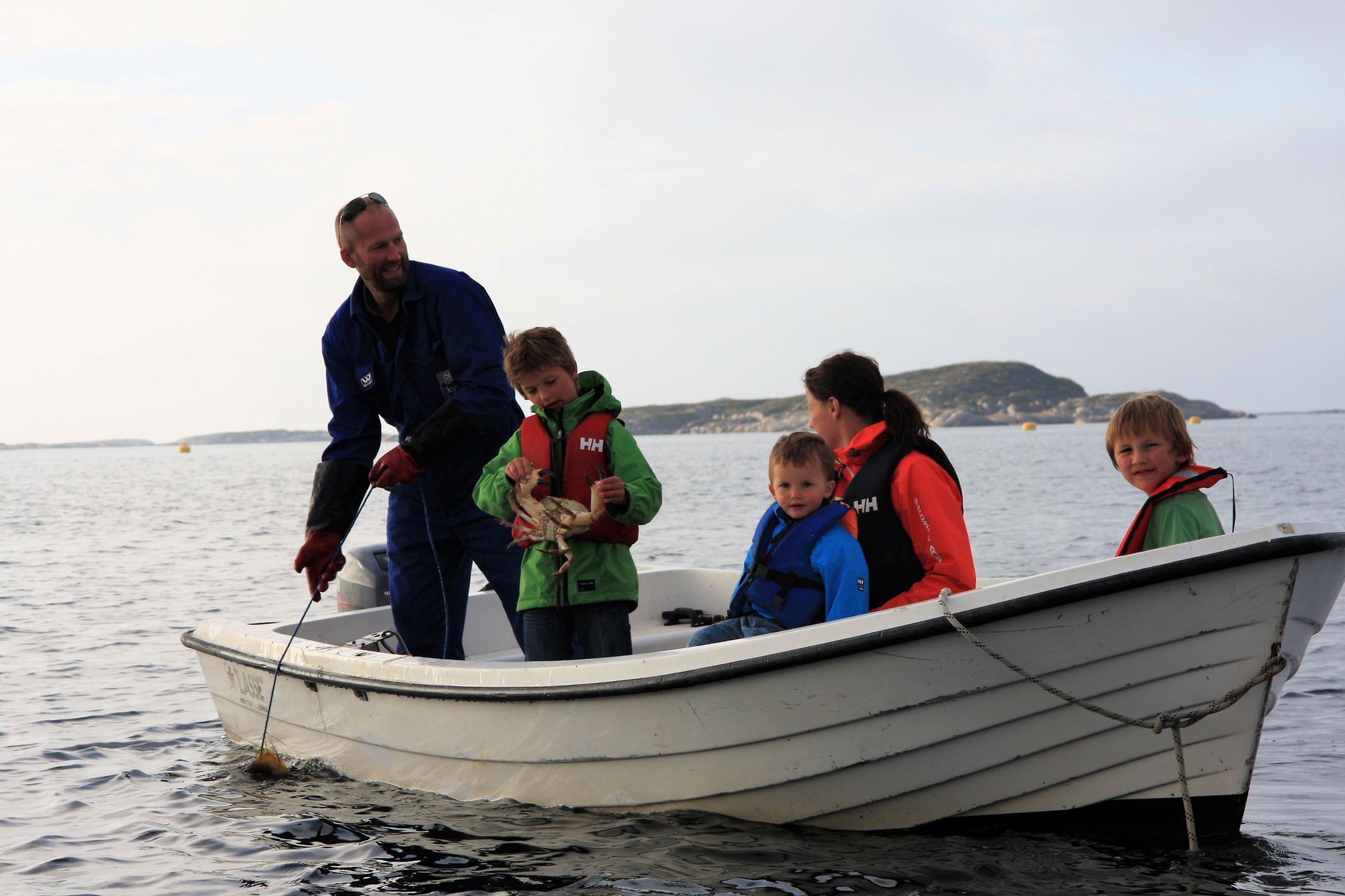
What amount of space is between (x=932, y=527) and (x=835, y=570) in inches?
14.3

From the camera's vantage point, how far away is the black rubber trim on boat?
301 cm

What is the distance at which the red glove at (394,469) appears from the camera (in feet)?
14.0

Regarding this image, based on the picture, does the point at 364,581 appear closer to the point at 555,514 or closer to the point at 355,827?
the point at 355,827

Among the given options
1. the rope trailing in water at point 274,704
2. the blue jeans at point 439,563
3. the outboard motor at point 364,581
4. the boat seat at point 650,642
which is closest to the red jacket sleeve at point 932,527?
the blue jeans at point 439,563

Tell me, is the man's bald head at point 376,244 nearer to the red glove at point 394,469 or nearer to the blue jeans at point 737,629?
the red glove at point 394,469

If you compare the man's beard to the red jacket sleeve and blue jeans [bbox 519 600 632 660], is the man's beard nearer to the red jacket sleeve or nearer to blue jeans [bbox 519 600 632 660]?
blue jeans [bbox 519 600 632 660]

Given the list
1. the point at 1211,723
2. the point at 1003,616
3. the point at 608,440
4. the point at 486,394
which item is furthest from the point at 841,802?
the point at 486,394

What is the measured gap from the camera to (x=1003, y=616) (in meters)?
3.14

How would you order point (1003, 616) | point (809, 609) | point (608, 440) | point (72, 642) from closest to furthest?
point (1003, 616) → point (809, 609) → point (608, 440) → point (72, 642)

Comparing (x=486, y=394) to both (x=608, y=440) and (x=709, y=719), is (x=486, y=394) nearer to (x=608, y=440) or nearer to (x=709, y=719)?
(x=608, y=440)

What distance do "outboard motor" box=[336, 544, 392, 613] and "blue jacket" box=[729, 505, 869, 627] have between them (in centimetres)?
361

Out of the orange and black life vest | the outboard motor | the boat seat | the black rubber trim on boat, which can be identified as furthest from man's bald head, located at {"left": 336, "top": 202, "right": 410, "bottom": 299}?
the outboard motor

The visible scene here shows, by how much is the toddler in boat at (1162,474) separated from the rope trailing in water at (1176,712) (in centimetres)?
48

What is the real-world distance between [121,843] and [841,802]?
3.03m
